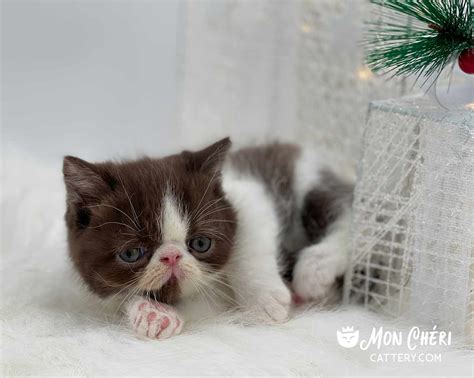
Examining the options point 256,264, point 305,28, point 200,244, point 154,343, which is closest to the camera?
point 154,343

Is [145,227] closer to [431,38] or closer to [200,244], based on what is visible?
[200,244]

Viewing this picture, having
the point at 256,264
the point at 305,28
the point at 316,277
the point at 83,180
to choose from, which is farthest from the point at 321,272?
the point at 305,28

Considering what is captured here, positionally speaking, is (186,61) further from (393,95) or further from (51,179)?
(393,95)

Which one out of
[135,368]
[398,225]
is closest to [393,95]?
[398,225]

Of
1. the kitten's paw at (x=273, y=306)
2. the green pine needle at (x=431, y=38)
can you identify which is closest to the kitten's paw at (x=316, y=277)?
the kitten's paw at (x=273, y=306)

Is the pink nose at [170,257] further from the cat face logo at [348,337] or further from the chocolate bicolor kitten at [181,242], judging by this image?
the cat face logo at [348,337]

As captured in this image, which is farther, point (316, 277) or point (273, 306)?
point (316, 277)
